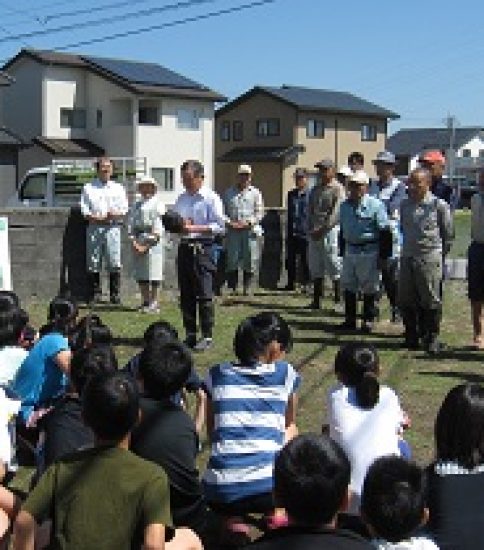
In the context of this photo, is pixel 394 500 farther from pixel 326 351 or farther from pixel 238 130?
pixel 238 130

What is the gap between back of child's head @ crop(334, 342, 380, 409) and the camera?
420 centimetres

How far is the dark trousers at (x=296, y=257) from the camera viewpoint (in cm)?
1290

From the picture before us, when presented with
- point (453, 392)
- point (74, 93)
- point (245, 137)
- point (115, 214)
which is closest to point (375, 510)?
point (453, 392)

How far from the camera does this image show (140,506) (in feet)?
10.1

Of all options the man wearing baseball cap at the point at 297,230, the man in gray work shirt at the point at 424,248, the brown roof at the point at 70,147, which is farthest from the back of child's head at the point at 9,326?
the brown roof at the point at 70,147

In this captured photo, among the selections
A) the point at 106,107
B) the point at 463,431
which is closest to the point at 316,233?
the point at 463,431

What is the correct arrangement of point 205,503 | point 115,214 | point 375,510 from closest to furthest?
point 375,510
point 205,503
point 115,214

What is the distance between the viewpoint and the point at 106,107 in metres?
41.5

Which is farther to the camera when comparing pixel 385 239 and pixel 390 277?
pixel 390 277

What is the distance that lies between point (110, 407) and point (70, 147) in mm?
38264

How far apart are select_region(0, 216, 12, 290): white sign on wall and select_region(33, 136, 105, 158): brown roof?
2861cm

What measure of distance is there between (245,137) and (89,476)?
48246 millimetres

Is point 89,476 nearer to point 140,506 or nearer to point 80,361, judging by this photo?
point 140,506

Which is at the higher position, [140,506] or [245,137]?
[245,137]
